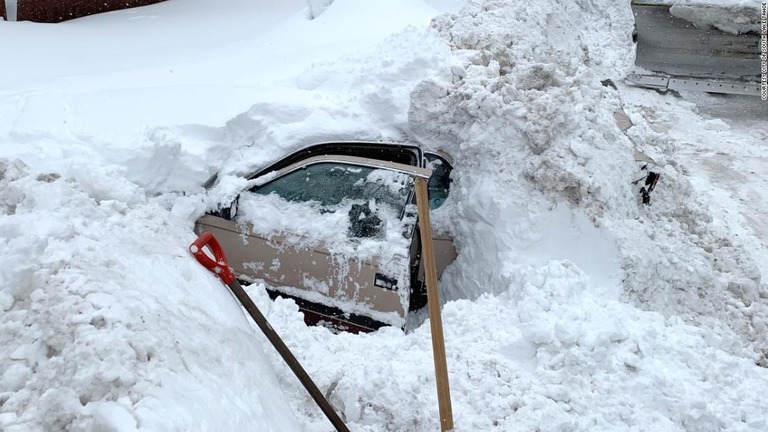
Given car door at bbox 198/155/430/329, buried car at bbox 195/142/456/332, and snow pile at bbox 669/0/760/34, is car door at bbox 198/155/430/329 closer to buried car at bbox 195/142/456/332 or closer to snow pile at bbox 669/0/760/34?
buried car at bbox 195/142/456/332

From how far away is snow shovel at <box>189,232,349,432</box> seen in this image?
2869 millimetres

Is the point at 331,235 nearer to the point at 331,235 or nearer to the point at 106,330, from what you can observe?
the point at 331,235

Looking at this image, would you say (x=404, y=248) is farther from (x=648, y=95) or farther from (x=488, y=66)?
(x=648, y=95)

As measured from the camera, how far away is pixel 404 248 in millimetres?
4133

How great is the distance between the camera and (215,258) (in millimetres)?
3287

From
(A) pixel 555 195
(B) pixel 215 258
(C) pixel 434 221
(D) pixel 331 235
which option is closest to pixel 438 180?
(C) pixel 434 221

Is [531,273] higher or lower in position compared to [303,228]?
lower

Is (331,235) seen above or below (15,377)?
below

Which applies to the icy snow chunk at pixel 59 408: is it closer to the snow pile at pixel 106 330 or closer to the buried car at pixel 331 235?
the snow pile at pixel 106 330

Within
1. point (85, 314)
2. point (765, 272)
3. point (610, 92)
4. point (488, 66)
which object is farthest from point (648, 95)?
point (85, 314)

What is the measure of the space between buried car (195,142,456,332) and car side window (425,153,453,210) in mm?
423

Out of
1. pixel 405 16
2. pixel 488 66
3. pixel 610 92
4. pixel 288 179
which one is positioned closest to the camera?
pixel 288 179

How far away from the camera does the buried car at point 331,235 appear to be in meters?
4.18

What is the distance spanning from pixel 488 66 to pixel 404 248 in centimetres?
235
